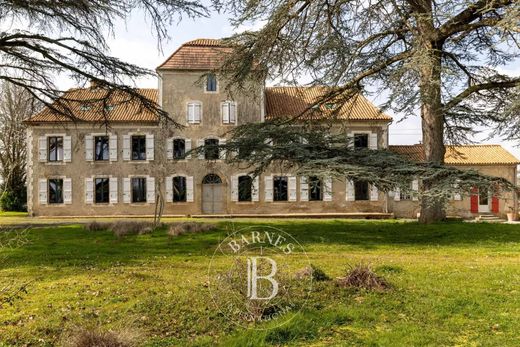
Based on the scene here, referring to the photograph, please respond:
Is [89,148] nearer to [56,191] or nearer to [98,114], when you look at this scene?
[56,191]

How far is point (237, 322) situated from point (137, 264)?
4380 mm

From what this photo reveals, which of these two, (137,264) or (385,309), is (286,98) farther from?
(385,309)

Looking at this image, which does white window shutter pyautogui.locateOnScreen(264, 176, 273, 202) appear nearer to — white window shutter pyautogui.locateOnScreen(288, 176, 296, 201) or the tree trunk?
white window shutter pyautogui.locateOnScreen(288, 176, 296, 201)

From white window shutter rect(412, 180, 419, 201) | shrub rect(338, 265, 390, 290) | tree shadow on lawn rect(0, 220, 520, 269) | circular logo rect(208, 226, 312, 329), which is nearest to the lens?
white window shutter rect(412, 180, 419, 201)

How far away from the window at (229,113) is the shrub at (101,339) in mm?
20847

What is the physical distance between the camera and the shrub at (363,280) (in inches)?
254

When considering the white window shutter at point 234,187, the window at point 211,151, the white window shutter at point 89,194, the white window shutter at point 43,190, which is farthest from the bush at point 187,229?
the white window shutter at point 43,190

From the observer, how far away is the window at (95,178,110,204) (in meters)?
24.4

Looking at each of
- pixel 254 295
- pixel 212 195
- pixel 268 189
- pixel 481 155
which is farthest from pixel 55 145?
pixel 481 155

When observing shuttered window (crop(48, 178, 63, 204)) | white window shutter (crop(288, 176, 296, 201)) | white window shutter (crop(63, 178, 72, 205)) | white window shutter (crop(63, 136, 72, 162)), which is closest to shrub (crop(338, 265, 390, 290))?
white window shutter (crop(288, 176, 296, 201))

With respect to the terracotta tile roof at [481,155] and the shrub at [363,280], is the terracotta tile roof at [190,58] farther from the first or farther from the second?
the shrub at [363,280]

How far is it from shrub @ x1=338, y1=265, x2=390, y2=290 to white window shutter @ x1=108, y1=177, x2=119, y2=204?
19744 mm

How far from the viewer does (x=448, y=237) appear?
1206 centimetres

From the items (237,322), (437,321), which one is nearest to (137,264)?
(237,322)
